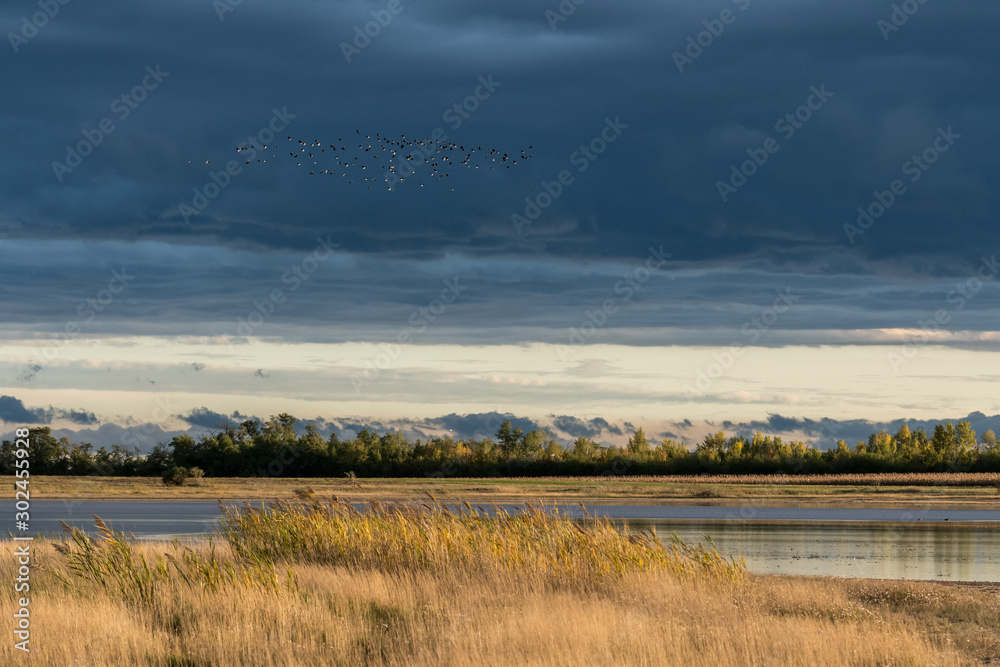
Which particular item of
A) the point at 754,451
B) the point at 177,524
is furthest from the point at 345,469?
the point at 177,524

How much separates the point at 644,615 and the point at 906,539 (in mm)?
29535

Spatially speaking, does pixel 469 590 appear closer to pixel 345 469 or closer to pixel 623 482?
pixel 623 482

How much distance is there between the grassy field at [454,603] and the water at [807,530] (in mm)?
6717

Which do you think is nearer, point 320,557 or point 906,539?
point 320,557

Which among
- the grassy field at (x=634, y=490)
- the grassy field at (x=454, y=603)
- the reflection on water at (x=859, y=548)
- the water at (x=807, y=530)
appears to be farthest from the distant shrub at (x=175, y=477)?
the grassy field at (x=454, y=603)

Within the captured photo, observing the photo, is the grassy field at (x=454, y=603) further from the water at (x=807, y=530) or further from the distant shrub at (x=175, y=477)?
the distant shrub at (x=175, y=477)

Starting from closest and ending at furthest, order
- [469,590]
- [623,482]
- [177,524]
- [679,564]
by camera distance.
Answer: [469,590] → [679,564] → [177,524] → [623,482]

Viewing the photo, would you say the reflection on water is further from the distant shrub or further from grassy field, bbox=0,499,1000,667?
the distant shrub

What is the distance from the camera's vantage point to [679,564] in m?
23.8

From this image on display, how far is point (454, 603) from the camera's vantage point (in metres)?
19.9

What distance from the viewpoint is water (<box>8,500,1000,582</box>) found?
32.7 m

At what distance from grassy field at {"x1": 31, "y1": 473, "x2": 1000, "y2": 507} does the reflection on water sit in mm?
22132

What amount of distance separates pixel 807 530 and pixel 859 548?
10155 millimetres

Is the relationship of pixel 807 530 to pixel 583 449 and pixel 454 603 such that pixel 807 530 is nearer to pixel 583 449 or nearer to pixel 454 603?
pixel 454 603
